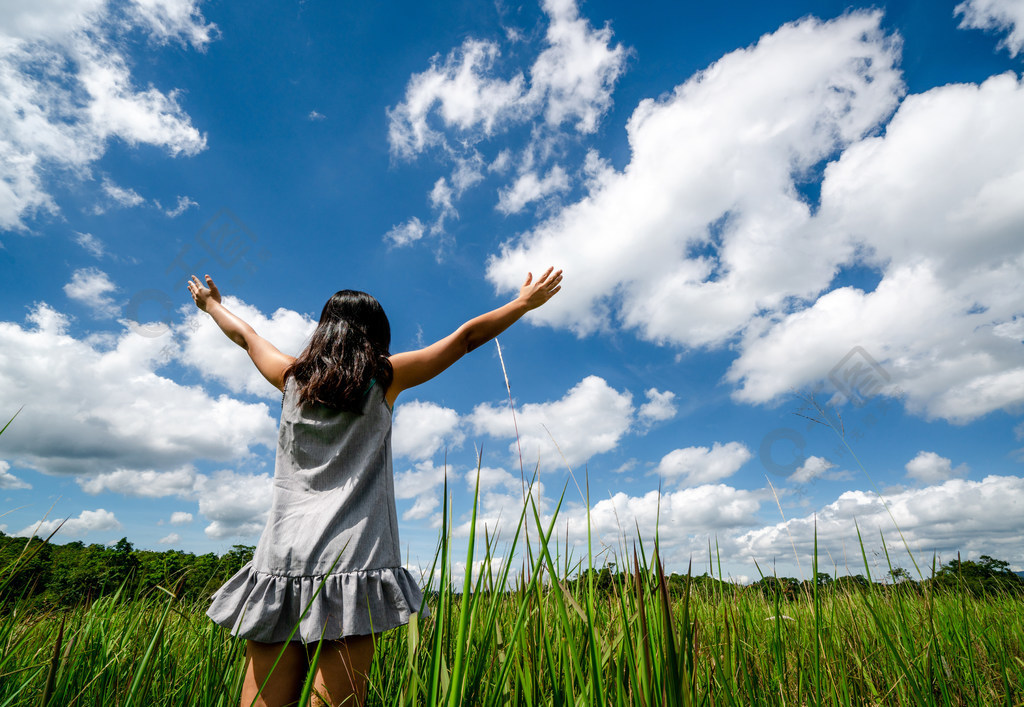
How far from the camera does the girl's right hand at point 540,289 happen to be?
121 inches

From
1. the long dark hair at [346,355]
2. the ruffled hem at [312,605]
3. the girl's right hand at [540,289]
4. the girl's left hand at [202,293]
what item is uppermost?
the girl's left hand at [202,293]

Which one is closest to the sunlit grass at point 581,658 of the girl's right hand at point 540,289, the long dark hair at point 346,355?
the long dark hair at point 346,355

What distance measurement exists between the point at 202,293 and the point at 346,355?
6.80 feet

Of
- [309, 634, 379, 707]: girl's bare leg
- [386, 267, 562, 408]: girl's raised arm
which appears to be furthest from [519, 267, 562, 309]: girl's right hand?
[309, 634, 379, 707]: girl's bare leg

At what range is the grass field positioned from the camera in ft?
3.82

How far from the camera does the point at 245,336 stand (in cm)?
333

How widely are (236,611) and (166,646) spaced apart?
103 centimetres

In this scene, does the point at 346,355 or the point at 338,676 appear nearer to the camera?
the point at 338,676

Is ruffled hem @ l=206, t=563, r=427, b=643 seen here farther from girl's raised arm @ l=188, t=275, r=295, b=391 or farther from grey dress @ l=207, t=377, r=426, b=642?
girl's raised arm @ l=188, t=275, r=295, b=391

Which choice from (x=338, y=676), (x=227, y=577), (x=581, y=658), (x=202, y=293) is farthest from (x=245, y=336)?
(x=581, y=658)

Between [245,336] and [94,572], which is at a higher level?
[245,336]

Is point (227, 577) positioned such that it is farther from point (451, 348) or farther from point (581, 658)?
point (581, 658)

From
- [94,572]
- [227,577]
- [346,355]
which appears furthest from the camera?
[94,572]

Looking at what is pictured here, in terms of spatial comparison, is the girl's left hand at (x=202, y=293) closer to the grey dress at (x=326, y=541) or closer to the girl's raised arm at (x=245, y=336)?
the girl's raised arm at (x=245, y=336)
